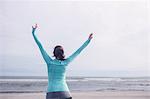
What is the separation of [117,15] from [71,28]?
23.9 inches

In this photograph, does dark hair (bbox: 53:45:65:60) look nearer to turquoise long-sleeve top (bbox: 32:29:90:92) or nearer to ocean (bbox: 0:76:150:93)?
turquoise long-sleeve top (bbox: 32:29:90:92)

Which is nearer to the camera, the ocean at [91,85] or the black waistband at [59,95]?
the black waistband at [59,95]

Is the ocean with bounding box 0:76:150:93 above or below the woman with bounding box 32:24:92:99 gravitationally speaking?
below

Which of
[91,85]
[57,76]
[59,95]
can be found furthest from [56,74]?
[91,85]

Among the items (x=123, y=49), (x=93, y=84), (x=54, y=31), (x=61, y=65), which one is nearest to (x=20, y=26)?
(x=54, y=31)

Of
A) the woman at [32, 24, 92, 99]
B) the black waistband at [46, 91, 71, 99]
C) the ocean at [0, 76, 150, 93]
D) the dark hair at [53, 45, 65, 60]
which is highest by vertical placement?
the dark hair at [53, 45, 65, 60]

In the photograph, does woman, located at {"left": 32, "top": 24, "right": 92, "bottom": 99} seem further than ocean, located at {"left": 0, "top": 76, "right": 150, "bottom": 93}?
No

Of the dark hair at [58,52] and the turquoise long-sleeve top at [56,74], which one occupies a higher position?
the dark hair at [58,52]

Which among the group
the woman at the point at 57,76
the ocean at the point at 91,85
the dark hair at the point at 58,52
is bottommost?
the ocean at the point at 91,85

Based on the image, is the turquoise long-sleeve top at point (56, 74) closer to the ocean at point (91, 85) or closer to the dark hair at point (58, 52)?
the dark hair at point (58, 52)

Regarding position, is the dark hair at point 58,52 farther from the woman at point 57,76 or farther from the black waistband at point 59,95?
the black waistband at point 59,95

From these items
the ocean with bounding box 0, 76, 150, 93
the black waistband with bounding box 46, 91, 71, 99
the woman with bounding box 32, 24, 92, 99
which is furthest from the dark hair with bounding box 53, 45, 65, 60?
the ocean with bounding box 0, 76, 150, 93

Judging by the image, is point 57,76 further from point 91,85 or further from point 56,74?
point 91,85

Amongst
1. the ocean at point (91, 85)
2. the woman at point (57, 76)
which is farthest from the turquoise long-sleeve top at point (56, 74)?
the ocean at point (91, 85)
